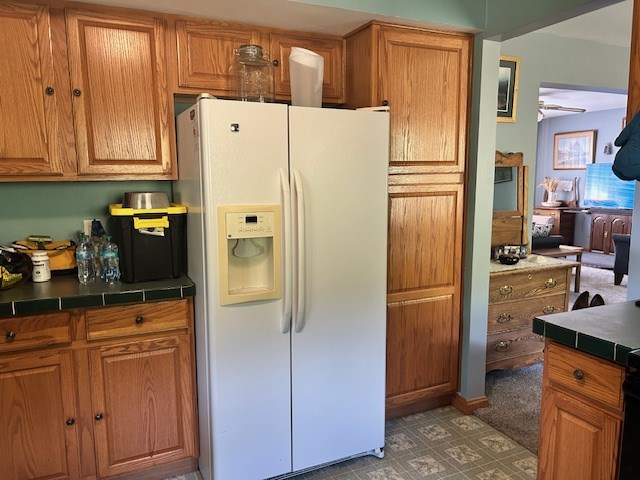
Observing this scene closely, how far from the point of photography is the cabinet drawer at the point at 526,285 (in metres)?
3.09

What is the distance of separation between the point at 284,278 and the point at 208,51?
1191 mm

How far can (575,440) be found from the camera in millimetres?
1551

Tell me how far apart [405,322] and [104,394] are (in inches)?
61.3

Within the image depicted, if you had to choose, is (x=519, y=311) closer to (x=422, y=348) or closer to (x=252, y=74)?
(x=422, y=348)

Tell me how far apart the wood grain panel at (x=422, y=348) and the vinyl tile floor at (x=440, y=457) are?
0.18m

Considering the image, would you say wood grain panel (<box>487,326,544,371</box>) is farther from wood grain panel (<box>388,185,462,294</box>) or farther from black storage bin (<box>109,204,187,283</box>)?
black storage bin (<box>109,204,187,283</box>)

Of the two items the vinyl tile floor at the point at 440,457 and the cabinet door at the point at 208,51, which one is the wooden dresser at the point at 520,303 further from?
the cabinet door at the point at 208,51

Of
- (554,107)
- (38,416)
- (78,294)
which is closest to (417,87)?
(78,294)

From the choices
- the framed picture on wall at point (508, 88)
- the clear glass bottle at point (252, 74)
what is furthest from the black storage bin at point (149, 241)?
the framed picture on wall at point (508, 88)

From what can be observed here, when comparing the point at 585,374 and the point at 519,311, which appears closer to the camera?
the point at 585,374

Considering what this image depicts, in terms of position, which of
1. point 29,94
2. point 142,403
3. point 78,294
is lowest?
point 142,403

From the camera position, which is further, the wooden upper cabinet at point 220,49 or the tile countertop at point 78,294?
the wooden upper cabinet at point 220,49

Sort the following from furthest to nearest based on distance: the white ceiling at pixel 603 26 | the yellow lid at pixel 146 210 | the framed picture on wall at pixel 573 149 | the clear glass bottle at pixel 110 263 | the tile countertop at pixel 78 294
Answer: the framed picture on wall at pixel 573 149, the white ceiling at pixel 603 26, the clear glass bottle at pixel 110 263, the yellow lid at pixel 146 210, the tile countertop at pixel 78 294

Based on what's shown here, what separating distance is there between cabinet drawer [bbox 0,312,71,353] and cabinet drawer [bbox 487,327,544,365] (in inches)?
98.1
